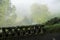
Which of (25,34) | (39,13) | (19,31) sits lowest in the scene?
(25,34)

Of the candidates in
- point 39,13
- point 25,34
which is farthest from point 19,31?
point 39,13

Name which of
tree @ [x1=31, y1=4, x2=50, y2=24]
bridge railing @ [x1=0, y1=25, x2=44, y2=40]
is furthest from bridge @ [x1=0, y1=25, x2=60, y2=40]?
tree @ [x1=31, y1=4, x2=50, y2=24]

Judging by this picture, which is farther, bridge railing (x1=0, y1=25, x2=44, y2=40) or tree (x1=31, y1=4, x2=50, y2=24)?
tree (x1=31, y1=4, x2=50, y2=24)

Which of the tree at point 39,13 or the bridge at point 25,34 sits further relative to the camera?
the tree at point 39,13

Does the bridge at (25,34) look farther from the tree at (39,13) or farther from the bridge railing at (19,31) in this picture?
the tree at (39,13)

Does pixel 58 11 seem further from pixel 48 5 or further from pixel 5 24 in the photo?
pixel 5 24

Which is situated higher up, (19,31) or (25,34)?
(19,31)

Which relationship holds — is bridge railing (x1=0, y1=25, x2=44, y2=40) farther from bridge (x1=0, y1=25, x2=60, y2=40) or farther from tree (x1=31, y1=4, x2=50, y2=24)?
tree (x1=31, y1=4, x2=50, y2=24)

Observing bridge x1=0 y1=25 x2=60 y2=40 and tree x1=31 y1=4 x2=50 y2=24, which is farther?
tree x1=31 y1=4 x2=50 y2=24

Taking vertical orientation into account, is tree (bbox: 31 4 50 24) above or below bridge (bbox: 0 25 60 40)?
above

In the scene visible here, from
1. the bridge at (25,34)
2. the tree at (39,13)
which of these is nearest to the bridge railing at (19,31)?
the bridge at (25,34)

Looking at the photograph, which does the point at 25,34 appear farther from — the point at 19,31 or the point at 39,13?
the point at 39,13

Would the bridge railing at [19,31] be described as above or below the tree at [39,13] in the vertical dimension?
below

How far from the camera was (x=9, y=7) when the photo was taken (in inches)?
283
